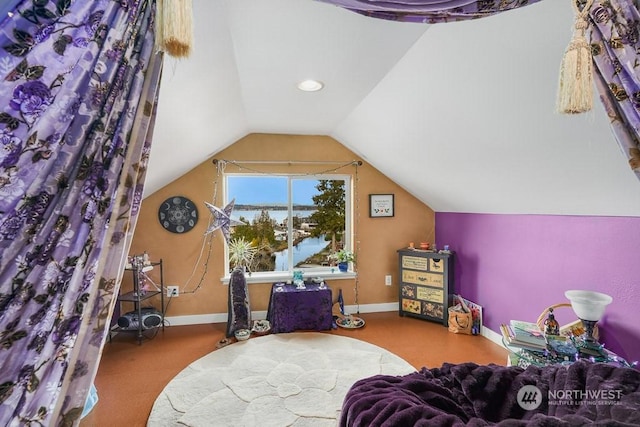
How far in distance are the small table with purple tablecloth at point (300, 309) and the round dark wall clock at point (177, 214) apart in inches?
52.0

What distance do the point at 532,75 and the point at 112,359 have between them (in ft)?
12.6

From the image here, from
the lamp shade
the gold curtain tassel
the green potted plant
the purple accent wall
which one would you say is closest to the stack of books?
the lamp shade

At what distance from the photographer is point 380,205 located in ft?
12.6

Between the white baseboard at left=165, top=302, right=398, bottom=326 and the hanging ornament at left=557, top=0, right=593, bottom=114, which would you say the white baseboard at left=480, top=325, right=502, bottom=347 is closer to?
the white baseboard at left=165, top=302, right=398, bottom=326

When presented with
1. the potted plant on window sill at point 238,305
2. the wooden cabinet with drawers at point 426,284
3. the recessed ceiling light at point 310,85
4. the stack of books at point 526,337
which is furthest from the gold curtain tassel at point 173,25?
the wooden cabinet with drawers at point 426,284

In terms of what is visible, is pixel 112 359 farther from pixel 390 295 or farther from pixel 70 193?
pixel 390 295

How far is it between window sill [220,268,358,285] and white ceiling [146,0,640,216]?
1.59 metres

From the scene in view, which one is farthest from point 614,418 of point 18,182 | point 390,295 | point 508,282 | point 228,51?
point 390,295

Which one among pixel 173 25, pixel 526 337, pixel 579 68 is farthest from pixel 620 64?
pixel 526 337

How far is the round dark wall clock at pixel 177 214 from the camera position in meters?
3.37

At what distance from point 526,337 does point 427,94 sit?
171 centimetres

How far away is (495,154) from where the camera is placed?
2.08 m

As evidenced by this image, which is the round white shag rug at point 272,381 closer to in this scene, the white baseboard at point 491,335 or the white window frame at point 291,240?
the white window frame at point 291,240

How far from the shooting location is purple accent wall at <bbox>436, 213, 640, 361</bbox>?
1.88 m
